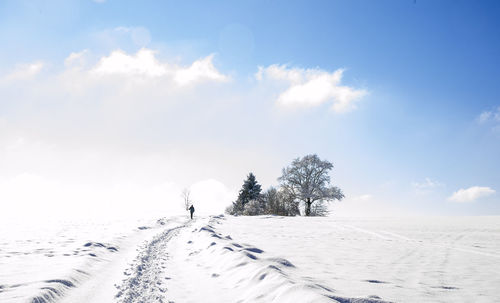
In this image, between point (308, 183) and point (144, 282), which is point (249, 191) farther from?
point (144, 282)

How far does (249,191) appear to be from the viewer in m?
58.9

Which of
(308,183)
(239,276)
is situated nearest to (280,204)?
(308,183)

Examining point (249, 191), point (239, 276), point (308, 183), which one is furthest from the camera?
point (249, 191)

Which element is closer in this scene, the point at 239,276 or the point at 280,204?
the point at 239,276

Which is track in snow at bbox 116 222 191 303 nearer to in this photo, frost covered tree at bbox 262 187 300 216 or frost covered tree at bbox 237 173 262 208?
frost covered tree at bbox 262 187 300 216

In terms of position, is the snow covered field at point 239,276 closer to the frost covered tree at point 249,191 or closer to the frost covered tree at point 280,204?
the frost covered tree at point 280,204

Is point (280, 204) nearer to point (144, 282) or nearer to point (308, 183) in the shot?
point (308, 183)

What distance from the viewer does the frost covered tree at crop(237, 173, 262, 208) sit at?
5830 centimetres

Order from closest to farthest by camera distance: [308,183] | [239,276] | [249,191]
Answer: [239,276]
[308,183]
[249,191]

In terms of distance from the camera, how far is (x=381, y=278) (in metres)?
5.44

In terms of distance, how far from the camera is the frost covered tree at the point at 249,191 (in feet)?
191

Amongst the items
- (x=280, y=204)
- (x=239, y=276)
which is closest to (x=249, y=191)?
(x=280, y=204)

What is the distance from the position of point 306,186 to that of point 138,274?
38.6 meters

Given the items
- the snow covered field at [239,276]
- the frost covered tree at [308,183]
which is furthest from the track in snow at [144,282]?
the frost covered tree at [308,183]
